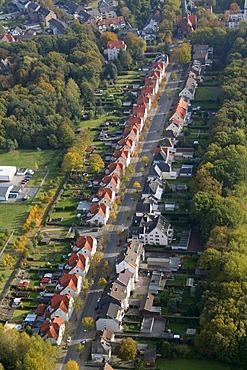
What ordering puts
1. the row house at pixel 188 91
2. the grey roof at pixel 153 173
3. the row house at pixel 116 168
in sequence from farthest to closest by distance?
1. the row house at pixel 188 91
2. the row house at pixel 116 168
3. the grey roof at pixel 153 173

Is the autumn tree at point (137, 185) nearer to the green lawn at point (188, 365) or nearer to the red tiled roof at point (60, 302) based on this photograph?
the red tiled roof at point (60, 302)

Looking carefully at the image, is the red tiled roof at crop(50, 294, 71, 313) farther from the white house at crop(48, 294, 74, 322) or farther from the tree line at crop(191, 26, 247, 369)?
the tree line at crop(191, 26, 247, 369)

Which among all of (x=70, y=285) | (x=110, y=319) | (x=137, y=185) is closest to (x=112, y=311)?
(x=110, y=319)

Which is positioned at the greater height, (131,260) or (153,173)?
(153,173)

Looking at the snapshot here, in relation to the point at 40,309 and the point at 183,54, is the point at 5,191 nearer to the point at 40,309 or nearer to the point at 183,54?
the point at 40,309

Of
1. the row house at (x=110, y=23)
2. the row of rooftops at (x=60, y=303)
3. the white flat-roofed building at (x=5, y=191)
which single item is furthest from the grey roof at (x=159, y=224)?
the row house at (x=110, y=23)

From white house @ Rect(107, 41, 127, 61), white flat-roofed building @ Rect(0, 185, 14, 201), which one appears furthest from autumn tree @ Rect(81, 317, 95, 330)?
white house @ Rect(107, 41, 127, 61)

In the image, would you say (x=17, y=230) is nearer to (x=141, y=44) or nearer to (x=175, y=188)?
(x=175, y=188)
